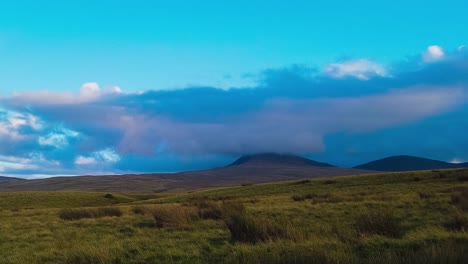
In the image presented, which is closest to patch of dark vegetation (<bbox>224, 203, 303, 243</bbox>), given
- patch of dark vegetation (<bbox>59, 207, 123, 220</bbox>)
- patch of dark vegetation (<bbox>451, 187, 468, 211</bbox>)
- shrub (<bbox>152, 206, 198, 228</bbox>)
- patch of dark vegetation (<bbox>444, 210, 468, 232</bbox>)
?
patch of dark vegetation (<bbox>444, 210, 468, 232</bbox>)

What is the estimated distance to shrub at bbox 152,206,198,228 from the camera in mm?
22562

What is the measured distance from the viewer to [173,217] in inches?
912

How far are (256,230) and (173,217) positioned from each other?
27.1ft

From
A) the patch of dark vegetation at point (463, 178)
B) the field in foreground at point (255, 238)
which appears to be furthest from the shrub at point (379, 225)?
the patch of dark vegetation at point (463, 178)

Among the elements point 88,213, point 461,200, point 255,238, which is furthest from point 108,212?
point 461,200

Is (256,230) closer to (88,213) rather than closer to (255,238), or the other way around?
(255,238)

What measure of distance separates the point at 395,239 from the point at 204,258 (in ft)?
17.5

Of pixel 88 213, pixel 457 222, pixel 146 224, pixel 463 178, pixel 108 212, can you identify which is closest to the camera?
pixel 457 222

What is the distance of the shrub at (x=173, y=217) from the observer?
888 inches

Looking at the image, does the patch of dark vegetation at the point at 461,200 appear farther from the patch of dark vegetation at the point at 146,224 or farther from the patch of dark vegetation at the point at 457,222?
the patch of dark vegetation at the point at 146,224

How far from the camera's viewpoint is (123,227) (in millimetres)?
23531

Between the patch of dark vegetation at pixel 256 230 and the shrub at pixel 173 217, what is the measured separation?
5.54 m

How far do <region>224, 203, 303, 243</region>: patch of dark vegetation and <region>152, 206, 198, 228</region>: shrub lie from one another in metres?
5.54

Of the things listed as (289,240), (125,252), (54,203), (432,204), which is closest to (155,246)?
(125,252)
